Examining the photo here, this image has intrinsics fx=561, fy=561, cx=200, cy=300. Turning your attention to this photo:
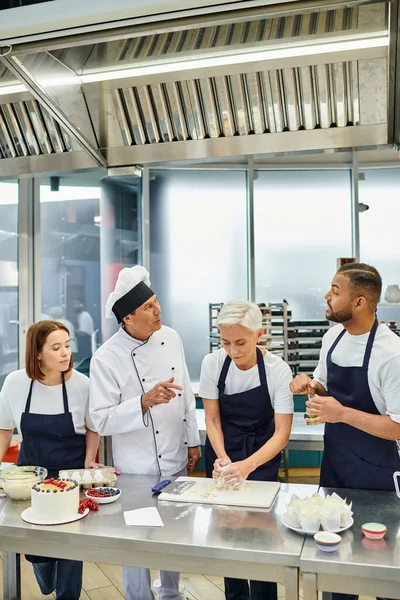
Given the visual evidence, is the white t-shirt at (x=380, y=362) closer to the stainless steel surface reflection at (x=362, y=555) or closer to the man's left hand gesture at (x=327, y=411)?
the man's left hand gesture at (x=327, y=411)

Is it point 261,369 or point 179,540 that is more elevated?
point 261,369

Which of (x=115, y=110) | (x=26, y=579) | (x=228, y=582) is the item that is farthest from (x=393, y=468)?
(x=26, y=579)

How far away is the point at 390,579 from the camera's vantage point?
159 cm

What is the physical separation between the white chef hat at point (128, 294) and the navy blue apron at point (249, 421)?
51 cm

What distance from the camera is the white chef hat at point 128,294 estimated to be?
261cm

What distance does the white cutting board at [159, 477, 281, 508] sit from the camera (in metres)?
2.10

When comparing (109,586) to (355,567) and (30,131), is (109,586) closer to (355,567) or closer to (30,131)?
(355,567)

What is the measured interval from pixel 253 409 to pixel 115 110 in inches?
65.6

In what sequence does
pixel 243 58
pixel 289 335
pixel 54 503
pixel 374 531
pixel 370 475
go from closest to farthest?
1. pixel 374 531
2. pixel 54 503
3. pixel 370 475
4. pixel 243 58
5. pixel 289 335

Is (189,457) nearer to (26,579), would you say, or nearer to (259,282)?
(26,579)

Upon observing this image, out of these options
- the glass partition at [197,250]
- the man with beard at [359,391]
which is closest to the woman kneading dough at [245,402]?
the man with beard at [359,391]

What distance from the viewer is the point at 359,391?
2.26 metres

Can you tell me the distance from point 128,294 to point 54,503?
99cm

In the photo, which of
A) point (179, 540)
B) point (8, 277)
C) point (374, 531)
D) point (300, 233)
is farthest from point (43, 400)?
point (300, 233)
